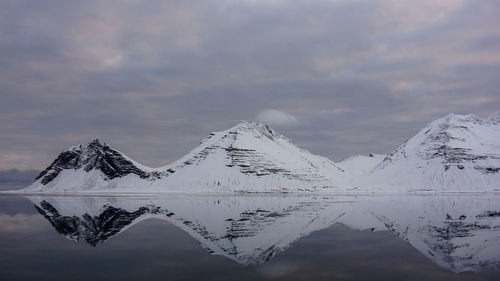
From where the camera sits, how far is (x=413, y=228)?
52938 millimetres

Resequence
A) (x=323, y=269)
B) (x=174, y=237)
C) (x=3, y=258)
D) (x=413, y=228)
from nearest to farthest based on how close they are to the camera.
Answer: (x=323, y=269)
(x=3, y=258)
(x=174, y=237)
(x=413, y=228)

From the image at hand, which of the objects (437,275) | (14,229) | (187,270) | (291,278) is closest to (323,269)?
(291,278)

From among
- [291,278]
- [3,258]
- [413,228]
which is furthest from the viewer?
[413,228]

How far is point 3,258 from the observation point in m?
33.8

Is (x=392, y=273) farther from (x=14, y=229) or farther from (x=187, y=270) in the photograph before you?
(x=14, y=229)

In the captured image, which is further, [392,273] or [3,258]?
[3,258]

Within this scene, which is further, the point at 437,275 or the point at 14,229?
the point at 14,229

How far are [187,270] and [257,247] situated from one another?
36.5ft

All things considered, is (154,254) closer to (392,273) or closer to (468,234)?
(392,273)

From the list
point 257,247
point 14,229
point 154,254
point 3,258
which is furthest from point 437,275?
point 14,229

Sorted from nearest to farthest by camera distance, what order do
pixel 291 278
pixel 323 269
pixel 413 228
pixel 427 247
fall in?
pixel 291 278, pixel 323 269, pixel 427 247, pixel 413 228

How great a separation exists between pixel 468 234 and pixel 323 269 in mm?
28011

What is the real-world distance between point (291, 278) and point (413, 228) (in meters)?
33.9

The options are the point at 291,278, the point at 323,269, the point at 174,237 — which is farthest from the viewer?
the point at 174,237
